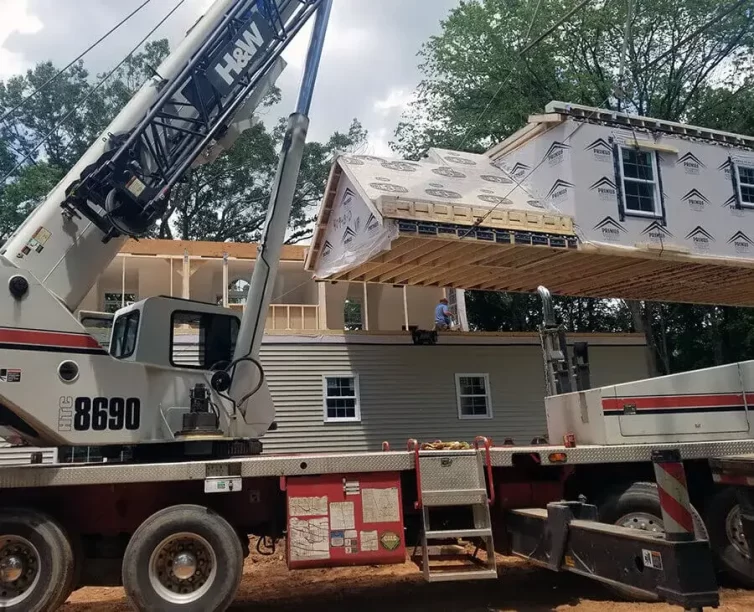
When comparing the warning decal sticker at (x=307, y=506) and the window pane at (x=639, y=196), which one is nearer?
the warning decal sticker at (x=307, y=506)

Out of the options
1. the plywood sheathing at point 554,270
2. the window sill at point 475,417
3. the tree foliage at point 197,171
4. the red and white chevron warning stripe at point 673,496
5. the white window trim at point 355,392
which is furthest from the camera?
the tree foliage at point 197,171

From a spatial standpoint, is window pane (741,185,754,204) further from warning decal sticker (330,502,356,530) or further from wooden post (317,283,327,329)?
warning decal sticker (330,502,356,530)

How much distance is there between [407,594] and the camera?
7957mm

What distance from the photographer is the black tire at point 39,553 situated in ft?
19.1

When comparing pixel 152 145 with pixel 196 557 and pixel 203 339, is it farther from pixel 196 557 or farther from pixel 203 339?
pixel 196 557

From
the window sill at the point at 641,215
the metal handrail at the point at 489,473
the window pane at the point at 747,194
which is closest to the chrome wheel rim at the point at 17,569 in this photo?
the metal handrail at the point at 489,473

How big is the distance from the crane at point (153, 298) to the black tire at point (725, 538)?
5119 millimetres

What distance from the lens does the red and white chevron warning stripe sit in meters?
4.95

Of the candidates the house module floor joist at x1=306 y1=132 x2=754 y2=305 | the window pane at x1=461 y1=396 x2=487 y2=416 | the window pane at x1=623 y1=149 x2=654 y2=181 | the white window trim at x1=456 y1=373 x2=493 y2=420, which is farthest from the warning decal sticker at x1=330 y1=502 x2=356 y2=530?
the window pane at x1=461 y1=396 x2=487 y2=416

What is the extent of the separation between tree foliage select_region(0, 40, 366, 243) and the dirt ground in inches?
979

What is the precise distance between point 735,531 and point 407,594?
377 cm

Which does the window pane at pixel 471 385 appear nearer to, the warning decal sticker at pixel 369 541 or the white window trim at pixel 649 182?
the white window trim at pixel 649 182

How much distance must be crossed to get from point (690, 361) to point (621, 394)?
2536 cm

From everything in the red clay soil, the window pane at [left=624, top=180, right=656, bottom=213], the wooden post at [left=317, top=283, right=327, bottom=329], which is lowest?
the red clay soil
